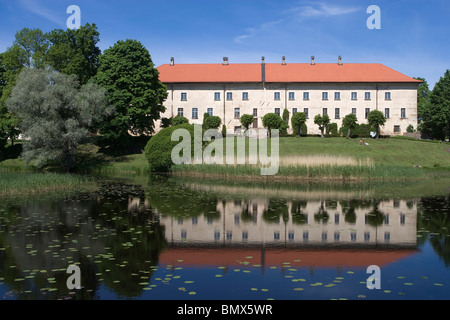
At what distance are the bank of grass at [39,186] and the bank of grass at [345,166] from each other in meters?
9.13

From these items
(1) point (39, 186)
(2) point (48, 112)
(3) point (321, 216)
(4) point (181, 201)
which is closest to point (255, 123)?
(2) point (48, 112)

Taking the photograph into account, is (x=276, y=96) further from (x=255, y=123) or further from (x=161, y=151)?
(x=161, y=151)

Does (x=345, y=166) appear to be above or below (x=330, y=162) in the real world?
below

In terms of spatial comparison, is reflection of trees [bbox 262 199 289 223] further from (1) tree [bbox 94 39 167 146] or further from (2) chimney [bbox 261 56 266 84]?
(2) chimney [bbox 261 56 266 84]

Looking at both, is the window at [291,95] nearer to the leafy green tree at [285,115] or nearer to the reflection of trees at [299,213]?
the leafy green tree at [285,115]

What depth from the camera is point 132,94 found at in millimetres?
43625

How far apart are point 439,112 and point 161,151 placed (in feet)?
129

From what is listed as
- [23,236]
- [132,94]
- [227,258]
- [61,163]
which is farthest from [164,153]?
[227,258]

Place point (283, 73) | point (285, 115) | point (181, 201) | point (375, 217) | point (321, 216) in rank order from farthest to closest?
1. point (283, 73)
2. point (285, 115)
3. point (181, 201)
4. point (321, 216)
5. point (375, 217)

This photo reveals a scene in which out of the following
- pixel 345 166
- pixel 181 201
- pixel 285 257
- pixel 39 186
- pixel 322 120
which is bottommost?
pixel 285 257

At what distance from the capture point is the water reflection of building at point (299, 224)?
11.4 metres

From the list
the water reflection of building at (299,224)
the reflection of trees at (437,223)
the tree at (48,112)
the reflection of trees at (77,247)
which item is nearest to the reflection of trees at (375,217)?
the water reflection of building at (299,224)

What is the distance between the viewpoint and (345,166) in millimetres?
27359

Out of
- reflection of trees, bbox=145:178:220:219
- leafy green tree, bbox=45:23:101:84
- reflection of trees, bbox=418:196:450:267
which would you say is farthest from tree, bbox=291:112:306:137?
reflection of trees, bbox=418:196:450:267
